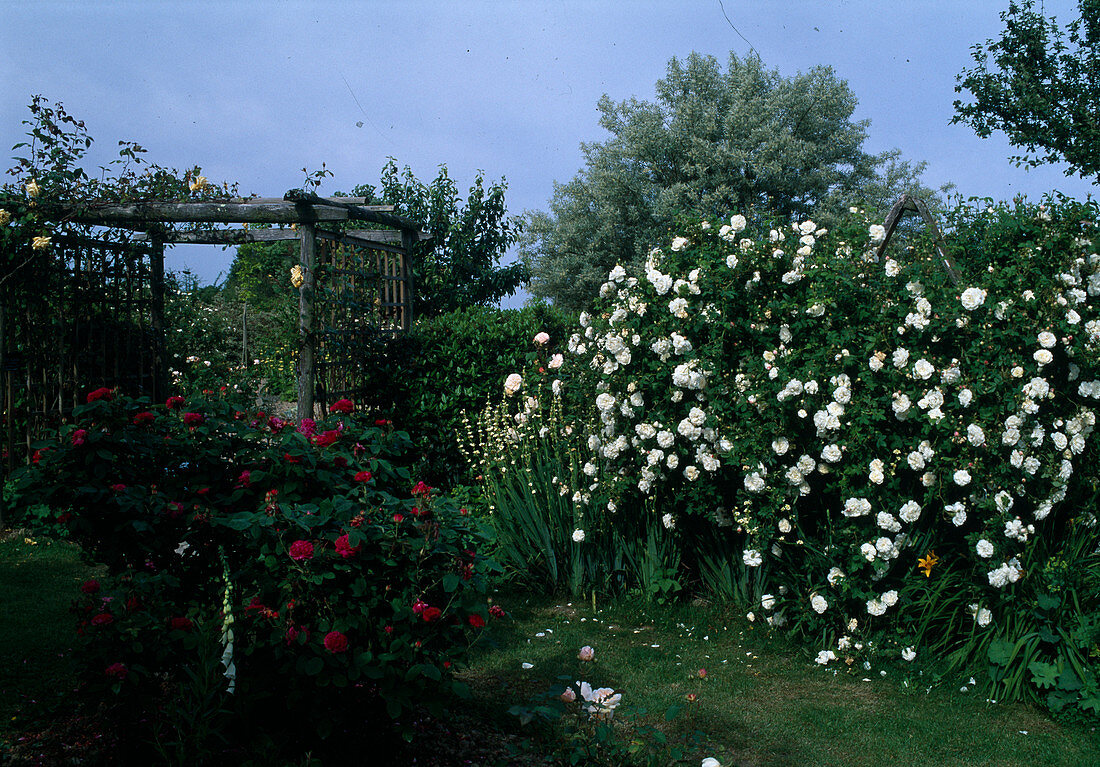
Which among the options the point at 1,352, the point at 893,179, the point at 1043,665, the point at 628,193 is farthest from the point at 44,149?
the point at 893,179

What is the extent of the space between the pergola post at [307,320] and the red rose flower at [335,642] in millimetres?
4767

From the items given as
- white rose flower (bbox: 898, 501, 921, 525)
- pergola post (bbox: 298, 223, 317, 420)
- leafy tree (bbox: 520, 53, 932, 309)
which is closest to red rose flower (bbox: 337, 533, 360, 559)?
white rose flower (bbox: 898, 501, 921, 525)

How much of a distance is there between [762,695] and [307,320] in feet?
15.5

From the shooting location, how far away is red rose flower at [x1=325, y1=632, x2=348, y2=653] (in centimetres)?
238

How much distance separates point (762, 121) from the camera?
20.9 m

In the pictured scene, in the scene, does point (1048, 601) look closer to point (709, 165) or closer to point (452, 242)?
point (452, 242)

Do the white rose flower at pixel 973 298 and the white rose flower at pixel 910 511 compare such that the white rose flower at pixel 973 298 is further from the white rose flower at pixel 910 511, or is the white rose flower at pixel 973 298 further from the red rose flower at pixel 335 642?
the red rose flower at pixel 335 642

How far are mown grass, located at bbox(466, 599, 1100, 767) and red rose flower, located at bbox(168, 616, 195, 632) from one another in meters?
1.33

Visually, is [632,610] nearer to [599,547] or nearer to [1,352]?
[599,547]

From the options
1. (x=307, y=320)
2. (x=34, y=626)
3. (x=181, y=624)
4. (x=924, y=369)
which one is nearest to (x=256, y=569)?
(x=181, y=624)

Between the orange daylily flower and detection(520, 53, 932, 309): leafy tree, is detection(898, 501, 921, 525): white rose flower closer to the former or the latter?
the orange daylily flower

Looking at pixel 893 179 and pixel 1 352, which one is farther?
pixel 893 179

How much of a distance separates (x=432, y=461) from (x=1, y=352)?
3.51m

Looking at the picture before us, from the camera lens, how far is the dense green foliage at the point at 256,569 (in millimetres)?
2564
